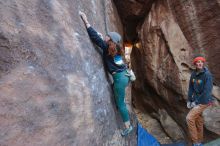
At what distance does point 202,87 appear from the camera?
199 inches

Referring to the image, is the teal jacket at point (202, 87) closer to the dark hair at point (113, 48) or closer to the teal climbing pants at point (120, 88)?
the teal climbing pants at point (120, 88)

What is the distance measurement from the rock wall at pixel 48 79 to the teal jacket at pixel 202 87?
7.67ft

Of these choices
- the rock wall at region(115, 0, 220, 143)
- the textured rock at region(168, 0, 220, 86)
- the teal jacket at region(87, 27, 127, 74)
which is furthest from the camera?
the rock wall at region(115, 0, 220, 143)

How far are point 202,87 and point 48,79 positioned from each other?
12.1ft

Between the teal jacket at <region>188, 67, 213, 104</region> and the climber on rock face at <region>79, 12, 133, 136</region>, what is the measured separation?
5.63 ft

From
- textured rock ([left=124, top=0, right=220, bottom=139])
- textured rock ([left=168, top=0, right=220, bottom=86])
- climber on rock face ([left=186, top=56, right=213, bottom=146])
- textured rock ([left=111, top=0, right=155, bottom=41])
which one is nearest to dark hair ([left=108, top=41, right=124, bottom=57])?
climber on rock face ([left=186, top=56, right=213, bottom=146])

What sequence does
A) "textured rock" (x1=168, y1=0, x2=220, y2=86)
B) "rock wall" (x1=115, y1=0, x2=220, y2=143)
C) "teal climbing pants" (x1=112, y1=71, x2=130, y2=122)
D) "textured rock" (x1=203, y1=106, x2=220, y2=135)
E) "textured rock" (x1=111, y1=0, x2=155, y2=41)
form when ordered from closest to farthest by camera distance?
"teal climbing pants" (x1=112, y1=71, x2=130, y2=122) → "textured rock" (x1=203, y1=106, x2=220, y2=135) → "textured rock" (x1=168, y1=0, x2=220, y2=86) → "rock wall" (x1=115, y1=0, x2=220, y2=143) → "textured rock" (x1=111, y1=0, x2=155, y2=41)

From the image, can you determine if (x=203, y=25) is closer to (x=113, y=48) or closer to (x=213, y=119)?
(x=213, y=119)

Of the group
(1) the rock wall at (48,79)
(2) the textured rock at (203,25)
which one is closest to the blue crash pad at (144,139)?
(1) the rock wall at (48,79)

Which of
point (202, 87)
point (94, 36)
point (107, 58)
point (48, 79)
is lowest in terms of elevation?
point (202, 87)

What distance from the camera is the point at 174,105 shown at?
7953 mm

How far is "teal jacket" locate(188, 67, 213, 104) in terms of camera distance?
4961mm

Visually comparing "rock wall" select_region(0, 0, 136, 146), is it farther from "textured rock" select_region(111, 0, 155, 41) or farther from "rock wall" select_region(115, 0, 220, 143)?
"textured rock" select_region(111, 0, 155, 41)

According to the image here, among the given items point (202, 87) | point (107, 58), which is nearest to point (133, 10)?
point (202, 87)
